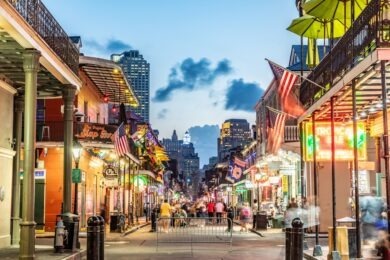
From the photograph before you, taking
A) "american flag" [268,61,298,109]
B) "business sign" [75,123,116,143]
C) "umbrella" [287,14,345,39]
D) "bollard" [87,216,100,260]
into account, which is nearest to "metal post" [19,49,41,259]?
"bollard" [87,216,100,260]

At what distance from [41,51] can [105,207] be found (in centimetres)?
2974

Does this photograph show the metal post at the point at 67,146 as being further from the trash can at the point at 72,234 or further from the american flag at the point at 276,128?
the american flag at the point at 276,128

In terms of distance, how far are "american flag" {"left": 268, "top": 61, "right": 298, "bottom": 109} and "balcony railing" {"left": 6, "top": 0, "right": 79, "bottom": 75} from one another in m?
6.50

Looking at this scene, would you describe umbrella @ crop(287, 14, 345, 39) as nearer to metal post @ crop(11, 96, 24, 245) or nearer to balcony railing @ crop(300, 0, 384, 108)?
balcony railing @ crop(300, 0, 384, 108)

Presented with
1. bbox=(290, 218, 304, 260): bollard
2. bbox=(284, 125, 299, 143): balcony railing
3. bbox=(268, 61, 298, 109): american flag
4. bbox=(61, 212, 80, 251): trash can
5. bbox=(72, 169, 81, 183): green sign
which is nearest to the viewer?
bbox=(290, 218, 304, 260): bollard

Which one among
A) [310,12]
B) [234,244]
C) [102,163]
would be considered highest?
[310,12]

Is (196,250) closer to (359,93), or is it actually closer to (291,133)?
(359,93)

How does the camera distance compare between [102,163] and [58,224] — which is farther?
[102,163]

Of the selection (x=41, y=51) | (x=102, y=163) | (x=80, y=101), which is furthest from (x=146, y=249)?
(x=102, y=163)

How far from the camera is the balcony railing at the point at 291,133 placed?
33094 millimetres

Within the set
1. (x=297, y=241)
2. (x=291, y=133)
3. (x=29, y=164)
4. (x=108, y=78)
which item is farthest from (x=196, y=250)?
(x=108, y=78)

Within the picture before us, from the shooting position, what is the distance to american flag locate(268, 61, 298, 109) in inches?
736

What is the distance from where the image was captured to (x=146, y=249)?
24.9m

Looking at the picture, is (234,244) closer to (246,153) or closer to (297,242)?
(297,242)
